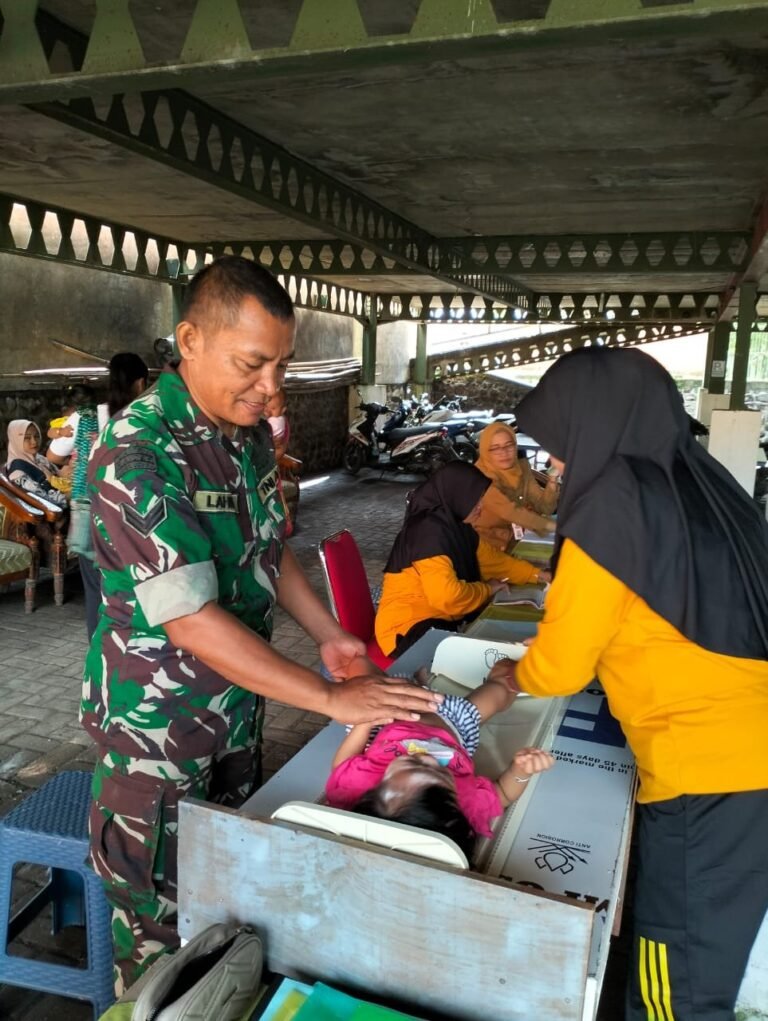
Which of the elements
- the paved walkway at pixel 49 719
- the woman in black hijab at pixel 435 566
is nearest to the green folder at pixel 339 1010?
the paved walkway at pixel 49 719

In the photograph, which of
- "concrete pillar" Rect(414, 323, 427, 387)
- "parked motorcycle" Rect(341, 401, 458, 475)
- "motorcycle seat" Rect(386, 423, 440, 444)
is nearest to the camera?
"parked motorcycle" Rect(341, 401, 458, 475)

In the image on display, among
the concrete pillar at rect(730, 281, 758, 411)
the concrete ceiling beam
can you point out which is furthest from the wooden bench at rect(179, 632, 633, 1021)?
the concrete pillar at rect(730, 281, 758, 411)

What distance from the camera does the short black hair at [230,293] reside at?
1579 mm

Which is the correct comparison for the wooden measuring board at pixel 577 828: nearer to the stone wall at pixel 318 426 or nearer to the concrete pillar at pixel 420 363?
the stone wall at pixel 318 426

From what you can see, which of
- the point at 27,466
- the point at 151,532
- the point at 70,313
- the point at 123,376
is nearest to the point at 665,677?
the point at 151,532

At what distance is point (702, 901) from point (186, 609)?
4.12ft

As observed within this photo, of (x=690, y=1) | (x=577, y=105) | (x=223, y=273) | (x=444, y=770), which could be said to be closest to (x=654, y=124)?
(x=577, y=105)

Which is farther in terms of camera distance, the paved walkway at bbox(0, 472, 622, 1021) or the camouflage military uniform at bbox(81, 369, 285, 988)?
the paved walkway at bbox(0, 472, 622, 1021)

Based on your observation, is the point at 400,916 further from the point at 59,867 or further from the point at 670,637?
the point at 59,867

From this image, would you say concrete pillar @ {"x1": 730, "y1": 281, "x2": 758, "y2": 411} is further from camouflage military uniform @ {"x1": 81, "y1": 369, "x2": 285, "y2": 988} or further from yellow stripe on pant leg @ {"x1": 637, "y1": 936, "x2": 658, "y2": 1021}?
camouflage military uniform @ {"x1": 81, "y1": 369, "x2": 285, "y2": 988}

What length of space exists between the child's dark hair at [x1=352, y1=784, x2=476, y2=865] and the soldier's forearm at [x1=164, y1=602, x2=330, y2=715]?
0.25 metres

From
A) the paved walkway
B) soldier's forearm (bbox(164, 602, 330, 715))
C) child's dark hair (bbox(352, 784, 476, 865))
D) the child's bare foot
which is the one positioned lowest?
the paved walkway

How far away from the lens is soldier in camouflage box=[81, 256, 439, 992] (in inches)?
61.4

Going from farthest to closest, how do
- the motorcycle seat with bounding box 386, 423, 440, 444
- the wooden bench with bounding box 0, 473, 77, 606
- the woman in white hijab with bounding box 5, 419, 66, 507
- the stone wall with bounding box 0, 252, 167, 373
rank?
the motorcycle seat with bounding box 386, 423, 440, 444 → the stone wall with bounding box 0, 252, 167, 373 → the woman in white hijab with bounding box 5, 419, 66, 507 → the wooden bench with bounding box 0, 473, 77, 606
